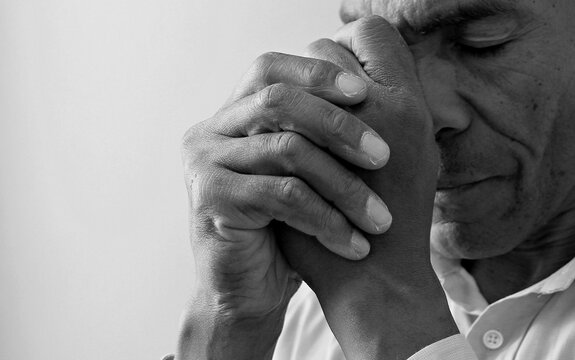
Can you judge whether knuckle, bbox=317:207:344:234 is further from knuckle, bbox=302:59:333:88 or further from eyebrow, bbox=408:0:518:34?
eyebrow, bbox=408:0:518:34

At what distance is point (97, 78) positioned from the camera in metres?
2.37

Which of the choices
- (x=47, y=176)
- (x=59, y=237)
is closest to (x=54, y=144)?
(x=47, y=176)

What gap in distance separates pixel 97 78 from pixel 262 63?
1.35m

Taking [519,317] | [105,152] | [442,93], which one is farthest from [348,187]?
[105,152]

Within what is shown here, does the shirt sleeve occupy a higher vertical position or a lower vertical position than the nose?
lower

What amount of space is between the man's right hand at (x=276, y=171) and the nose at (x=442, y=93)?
0.47 ft

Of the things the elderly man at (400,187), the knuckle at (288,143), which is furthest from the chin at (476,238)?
the knuckle at (288,143)

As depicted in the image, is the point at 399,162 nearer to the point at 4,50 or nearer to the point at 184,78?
the point at 184,78

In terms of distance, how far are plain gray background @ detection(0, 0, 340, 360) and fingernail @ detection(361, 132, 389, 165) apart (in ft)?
3.28

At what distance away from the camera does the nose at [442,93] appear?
1.14m

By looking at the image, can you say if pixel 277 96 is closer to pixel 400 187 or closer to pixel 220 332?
pixel 400 187

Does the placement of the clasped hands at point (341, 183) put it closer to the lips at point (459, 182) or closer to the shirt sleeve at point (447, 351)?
the shirt sleeve at point (447, 351)

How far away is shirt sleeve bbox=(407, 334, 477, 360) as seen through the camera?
99 centimetres

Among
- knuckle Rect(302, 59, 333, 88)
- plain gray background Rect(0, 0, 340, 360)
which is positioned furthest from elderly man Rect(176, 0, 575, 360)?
plain gray background Rect(0, 0, 340, 360)
